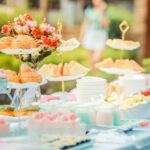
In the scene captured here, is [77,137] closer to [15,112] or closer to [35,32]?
[15,112]

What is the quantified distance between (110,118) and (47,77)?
1.45 feet

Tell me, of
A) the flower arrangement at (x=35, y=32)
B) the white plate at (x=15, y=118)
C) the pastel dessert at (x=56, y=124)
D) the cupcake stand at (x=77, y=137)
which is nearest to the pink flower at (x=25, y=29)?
the flower arrangement at (x=35, y=32)

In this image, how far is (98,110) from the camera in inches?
141

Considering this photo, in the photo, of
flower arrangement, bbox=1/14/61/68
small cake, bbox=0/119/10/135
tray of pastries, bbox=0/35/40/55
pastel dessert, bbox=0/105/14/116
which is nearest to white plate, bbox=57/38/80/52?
flower arrangement, bbox=1/14/61/68

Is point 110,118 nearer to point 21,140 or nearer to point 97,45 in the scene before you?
point 21,140

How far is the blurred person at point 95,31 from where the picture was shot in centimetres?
659

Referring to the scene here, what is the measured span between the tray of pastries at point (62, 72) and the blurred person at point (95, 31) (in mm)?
2671

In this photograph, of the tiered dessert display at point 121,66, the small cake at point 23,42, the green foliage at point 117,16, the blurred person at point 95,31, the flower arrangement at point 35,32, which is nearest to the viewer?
the small cake at point 23,42

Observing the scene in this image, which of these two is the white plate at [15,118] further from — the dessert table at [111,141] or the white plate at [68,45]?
the white plate at [68,45]

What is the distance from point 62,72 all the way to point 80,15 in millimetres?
3440

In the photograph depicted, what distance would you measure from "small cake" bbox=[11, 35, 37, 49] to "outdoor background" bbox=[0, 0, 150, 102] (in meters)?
2.86

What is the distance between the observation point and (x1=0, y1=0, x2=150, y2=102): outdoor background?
22.0ft

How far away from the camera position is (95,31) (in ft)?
21.8

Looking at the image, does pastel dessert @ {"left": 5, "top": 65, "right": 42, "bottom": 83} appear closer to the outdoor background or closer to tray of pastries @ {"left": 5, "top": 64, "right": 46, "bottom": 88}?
tray of pastries @ {"left": 5, "top": 64, "right": 46, "bottom": 88}
